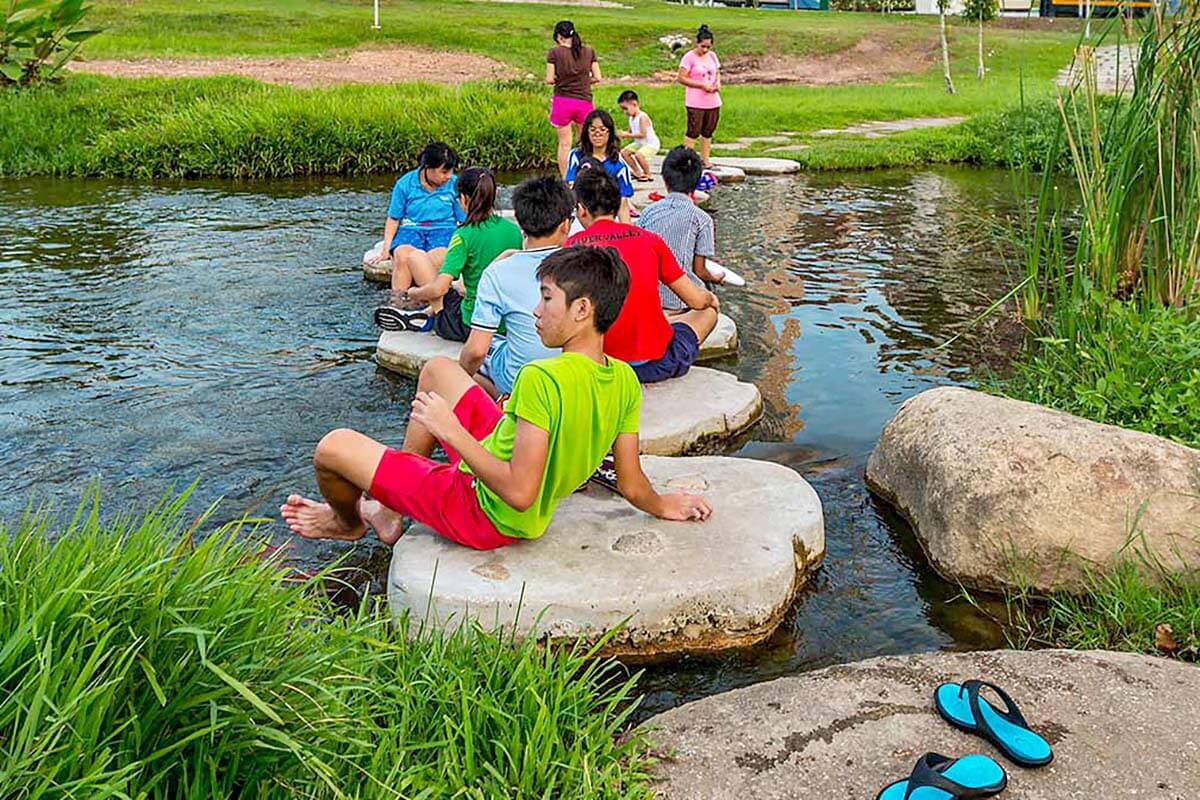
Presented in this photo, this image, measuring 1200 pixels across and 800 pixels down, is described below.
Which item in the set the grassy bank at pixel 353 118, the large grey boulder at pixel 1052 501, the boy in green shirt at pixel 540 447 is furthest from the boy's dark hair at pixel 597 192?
the grassy bank at pixel 353 118

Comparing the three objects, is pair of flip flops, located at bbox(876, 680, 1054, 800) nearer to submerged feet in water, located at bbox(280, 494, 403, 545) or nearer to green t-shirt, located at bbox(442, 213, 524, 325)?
submerged feet in water, located at bbox(280, 494, 403, 545)

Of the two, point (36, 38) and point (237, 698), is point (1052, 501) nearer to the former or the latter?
point (237, 698)

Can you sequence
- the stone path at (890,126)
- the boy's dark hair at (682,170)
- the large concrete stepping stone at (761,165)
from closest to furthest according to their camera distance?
the boy's dark hair at (682,170) → the large concrete stepping stone at (761,165) → the stone path at (890,126)

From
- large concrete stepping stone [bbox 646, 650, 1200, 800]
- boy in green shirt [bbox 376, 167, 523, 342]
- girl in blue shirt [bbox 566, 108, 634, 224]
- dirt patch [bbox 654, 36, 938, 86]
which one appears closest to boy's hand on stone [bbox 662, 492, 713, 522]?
large concrete stepping stone [bbox 646, 650, 1200, 800]

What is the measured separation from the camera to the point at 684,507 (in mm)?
4422

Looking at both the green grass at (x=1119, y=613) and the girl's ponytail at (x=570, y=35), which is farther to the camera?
the girl's ponytail at (x=570, y=35)

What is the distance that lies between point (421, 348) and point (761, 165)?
8.61 meters

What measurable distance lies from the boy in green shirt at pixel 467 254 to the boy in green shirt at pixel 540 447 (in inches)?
93.0

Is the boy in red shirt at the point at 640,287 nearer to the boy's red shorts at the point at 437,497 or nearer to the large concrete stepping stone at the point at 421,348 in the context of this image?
the large concrete stepping stone at the point at 421,348

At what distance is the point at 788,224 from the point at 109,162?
8100mm

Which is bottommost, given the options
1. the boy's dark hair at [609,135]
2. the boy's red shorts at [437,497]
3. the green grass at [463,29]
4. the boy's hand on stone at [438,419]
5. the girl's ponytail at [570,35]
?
the boy's red shorts at [437,497]

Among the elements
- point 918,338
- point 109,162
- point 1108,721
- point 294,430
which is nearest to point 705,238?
point 918,338

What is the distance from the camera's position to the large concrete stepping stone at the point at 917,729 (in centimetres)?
302

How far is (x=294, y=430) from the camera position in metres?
5.96
